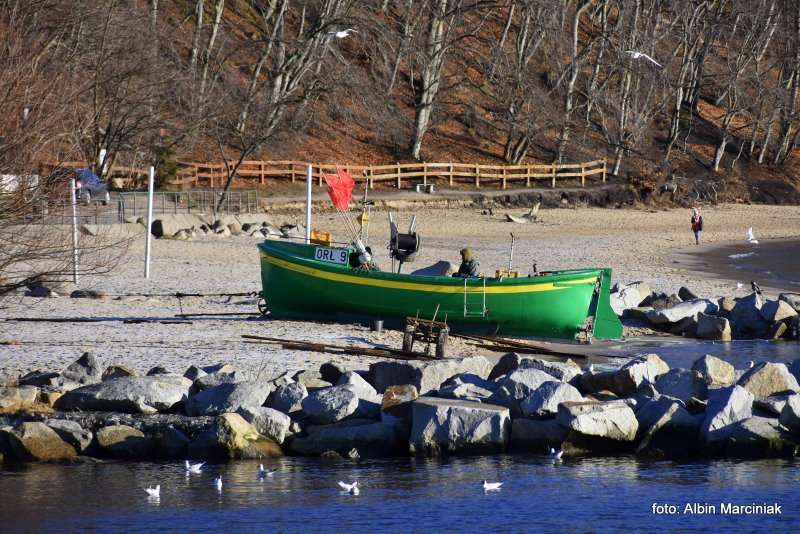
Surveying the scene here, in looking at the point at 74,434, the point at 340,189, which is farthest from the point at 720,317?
the point at 74,434

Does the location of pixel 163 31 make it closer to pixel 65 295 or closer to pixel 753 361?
pixel 65 295

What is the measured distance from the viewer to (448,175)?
196ft

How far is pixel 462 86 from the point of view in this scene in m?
70.7

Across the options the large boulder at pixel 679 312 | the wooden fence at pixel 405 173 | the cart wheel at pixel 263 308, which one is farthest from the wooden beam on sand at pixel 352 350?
the wooden fence at pixel 405 173

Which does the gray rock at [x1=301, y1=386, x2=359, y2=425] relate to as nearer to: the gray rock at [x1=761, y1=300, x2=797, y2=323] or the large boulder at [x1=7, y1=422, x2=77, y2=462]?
the large boulder at [x1=7, y1=422, x2=77, y2=462]

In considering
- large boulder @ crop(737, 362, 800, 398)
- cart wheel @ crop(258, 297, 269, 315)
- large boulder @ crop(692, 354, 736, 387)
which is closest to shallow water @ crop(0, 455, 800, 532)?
large boulder @ crop(737, 362, 800, 398)

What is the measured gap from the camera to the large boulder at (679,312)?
24.8 m

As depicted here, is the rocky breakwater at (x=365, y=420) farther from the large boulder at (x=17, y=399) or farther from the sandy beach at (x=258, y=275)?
the sandy beach at (x=258, y=275)

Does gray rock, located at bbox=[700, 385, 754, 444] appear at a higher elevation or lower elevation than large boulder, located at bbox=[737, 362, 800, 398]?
lower

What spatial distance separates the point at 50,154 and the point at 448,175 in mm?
44082

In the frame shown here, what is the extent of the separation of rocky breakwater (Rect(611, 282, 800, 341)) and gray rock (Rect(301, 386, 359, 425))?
34.8 ft

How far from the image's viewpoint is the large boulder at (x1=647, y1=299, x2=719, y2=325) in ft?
81.5

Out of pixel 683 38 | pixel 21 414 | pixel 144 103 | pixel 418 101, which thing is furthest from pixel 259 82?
pixel 21 414

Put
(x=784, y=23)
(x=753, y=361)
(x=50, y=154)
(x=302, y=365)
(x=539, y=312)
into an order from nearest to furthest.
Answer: (x=50, y=154) → (x=302, y=365) → (x=753, y=361) → (x=539, y=312) → (x=784, y=23)
